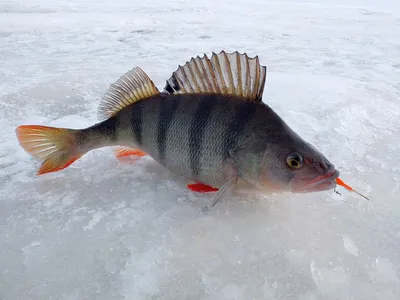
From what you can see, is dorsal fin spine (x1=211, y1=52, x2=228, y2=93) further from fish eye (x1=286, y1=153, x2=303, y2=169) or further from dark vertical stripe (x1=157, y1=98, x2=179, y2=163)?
fish eye (x1=286, y1=153, x2=303, y2=169)

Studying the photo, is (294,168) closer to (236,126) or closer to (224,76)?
(236,126)

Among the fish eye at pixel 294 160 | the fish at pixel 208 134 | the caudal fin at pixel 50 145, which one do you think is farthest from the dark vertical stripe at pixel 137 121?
the fish eye at pixel 294 160

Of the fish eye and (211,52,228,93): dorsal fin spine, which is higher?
(211,52,228,93): dorsal fin spine

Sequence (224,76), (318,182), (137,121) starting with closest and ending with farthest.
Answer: (318,182) → (224,76) → (137,121)

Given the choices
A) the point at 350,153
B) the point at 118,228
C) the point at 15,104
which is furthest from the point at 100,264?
the point at 15,104

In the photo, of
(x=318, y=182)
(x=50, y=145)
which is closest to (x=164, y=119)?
(x=50, y=145)

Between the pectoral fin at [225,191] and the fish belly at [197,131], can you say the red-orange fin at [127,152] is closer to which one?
the fish belly at [197,131]

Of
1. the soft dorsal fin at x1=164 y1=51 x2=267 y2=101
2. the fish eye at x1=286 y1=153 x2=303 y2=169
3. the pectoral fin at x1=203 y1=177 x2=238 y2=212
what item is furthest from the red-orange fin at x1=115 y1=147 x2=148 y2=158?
the fish eye at x1=286 y1=153 x2=303 y2=169
